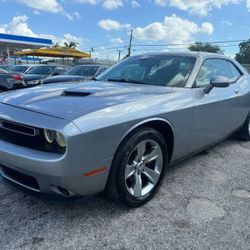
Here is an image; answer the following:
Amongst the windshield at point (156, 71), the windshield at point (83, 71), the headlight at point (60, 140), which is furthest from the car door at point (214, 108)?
the windshield at point (83, 71)

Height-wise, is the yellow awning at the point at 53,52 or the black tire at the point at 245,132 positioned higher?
the black tire at the point at 245,132

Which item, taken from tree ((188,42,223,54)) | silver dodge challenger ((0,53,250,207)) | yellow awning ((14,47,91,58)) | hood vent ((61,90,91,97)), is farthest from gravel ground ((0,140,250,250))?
tree ((188,42,223,54))

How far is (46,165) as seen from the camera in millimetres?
2242

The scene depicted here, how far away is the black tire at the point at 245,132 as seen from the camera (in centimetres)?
504

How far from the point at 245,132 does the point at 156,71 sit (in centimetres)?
240

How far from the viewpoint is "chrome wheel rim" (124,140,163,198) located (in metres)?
2.76

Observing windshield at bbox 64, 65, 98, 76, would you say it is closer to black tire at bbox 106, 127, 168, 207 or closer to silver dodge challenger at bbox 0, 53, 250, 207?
silver dodge challenger at bbox 0, 53, 250, 207

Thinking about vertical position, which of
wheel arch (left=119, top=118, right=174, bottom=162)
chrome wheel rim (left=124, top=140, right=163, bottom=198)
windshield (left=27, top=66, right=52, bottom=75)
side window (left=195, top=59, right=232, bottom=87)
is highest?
side window (left=195, top=59, right=232, bottom=87)

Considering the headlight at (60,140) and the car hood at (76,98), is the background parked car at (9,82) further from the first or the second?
the headlight at (60,140)

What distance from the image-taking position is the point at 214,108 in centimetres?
366

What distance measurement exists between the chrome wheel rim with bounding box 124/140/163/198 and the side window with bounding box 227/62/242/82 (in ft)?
7.36

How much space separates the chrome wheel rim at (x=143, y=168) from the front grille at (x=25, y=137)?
Result: 72 cm

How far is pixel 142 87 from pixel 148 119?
70 centimetres

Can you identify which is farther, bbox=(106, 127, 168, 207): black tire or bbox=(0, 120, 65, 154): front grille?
bbox=(106, 127, 168, 207): black tire
